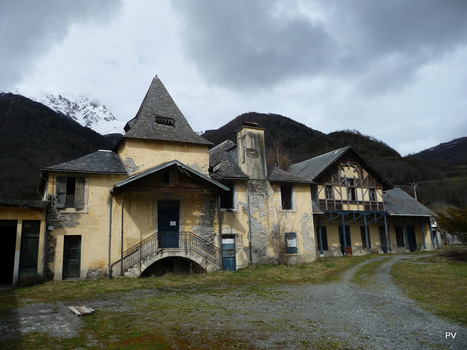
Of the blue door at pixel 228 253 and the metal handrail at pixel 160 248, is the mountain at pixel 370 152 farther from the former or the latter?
the metal handrail at pixel 160 248

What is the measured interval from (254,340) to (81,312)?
15.4ft

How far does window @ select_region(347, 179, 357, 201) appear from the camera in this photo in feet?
Answer: 87.2

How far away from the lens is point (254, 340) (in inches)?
245

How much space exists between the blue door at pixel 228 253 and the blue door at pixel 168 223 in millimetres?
2760

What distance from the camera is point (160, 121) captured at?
62.7 ft

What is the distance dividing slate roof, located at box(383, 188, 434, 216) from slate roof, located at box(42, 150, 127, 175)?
22269mm

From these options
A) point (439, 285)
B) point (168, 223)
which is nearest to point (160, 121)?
point (168, 223)

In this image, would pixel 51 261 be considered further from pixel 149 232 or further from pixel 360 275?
pixel 360 275

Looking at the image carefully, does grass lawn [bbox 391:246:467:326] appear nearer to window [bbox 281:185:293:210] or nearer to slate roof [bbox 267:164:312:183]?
window [bbox 281:185:293:210]

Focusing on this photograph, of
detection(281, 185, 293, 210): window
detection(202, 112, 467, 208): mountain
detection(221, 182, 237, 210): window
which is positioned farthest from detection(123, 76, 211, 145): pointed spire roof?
detection(202, 112, 467, 208): mountain

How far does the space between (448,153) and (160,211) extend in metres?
136

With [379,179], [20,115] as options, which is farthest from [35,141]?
[379,179]

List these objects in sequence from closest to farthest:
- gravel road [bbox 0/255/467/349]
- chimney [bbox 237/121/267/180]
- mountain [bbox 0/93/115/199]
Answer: gravel road [bbox 0/255/467/349], chimney [bbox 237/121/267/180], mountain [bbox 0/93/115/199]

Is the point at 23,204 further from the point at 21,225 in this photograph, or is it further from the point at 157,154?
the point at 157,154
